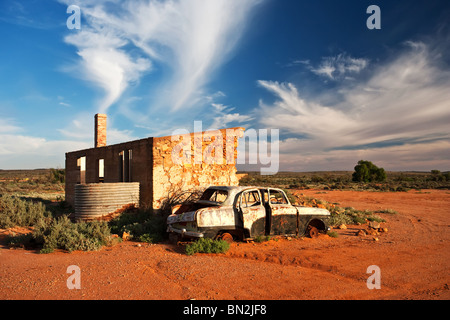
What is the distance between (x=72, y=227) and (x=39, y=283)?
11.9 feet

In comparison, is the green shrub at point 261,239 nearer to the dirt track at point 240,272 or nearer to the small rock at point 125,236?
the dirt track at point 240,272

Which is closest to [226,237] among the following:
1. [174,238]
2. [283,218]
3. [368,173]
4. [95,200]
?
[174,238]

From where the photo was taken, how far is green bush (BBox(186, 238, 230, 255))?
6.62 m

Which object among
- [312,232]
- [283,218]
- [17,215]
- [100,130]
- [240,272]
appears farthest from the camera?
[100,130]

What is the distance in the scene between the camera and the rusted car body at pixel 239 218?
6984 millimetres

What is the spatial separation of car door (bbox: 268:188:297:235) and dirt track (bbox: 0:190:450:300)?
33 cm

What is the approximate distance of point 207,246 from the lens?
6707mm

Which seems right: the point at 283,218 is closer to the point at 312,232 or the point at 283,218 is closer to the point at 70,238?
the point at 312,232

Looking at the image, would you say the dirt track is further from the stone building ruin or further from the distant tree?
the distant tree

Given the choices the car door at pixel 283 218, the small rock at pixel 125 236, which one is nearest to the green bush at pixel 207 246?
the car door at pixel 283 218

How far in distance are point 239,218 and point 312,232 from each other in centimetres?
276
